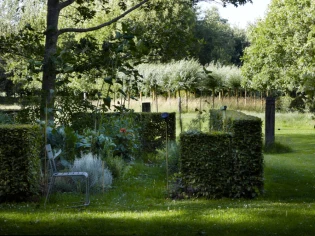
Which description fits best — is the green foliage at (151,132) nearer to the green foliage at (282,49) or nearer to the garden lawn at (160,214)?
the garden lawn at (160,214)

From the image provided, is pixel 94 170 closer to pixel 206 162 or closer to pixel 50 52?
pixel 206 162

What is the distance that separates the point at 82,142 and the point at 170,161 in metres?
1.98

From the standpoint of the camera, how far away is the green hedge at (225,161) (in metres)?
8.75

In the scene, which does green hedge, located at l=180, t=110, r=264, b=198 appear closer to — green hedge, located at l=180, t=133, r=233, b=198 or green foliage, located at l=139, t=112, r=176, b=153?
green hedge, located at l=180, t=133, r=233, b=198

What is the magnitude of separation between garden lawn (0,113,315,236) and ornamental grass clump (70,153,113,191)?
0.25 metres

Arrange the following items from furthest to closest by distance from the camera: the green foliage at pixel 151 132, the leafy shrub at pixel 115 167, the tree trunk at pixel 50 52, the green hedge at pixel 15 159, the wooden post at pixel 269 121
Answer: the wooden post at pixel 269 121, the green foliage at pixel 151 132, the tree trunk at pixel 50 52, the leafy shrub at pixel 115 167, the green hedge at pixel 15 159

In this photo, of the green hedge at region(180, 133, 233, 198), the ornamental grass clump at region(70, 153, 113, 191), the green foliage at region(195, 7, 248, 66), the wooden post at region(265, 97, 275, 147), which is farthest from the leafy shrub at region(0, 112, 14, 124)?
the green foliage at region(195, 7, 248, 66)

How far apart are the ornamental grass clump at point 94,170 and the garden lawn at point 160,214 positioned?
248mm

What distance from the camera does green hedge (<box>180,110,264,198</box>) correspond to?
8.75 metres

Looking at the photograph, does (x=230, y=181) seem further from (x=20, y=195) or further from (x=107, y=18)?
(x=107, y=18)

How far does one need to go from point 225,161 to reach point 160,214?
2281 mm

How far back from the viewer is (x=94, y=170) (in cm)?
923

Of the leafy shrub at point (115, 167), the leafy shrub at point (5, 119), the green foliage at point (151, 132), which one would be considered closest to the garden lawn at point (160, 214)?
the leafy shrub at point (115, 167)

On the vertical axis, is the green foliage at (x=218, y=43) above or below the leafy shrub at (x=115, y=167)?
above
